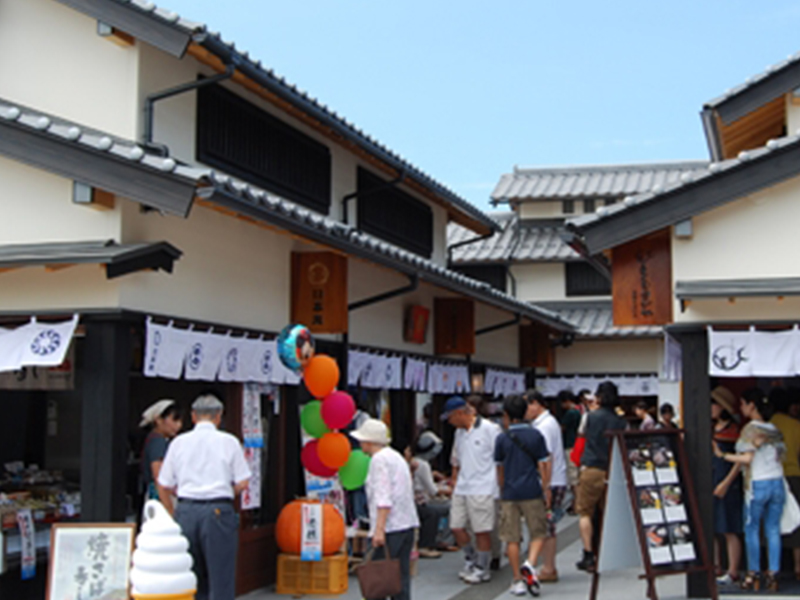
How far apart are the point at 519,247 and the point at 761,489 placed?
19.3 meters

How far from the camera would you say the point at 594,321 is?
27.0m

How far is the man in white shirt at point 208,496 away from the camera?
300 inches

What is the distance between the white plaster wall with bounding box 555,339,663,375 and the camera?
2714 cm

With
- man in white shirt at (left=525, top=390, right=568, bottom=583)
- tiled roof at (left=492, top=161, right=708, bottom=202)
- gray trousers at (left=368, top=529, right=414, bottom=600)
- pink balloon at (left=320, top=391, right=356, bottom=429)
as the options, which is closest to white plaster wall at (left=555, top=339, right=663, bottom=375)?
tiled roof at (left=492, top=161, right=708, bottom=202)

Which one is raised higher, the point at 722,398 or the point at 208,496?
the point at 722,398

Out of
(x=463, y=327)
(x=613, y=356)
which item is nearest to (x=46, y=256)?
(x=463, y=327)

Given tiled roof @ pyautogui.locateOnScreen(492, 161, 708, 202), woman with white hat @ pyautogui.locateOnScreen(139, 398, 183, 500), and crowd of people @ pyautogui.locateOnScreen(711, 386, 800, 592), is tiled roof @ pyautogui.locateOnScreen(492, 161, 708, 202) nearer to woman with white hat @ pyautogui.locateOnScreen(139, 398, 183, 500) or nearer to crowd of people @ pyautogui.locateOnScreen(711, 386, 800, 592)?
crowd of people @ pyautogui.locateOnScreen(711, 386, 800, 592)

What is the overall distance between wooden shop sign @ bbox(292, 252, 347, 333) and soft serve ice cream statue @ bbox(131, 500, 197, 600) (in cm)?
451

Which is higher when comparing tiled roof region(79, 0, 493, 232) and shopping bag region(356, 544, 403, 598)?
tiled roof region(79, 0, 493, 232)

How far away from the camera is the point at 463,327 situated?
1720cm

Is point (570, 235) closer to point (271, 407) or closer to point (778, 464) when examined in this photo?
point (778, 464)

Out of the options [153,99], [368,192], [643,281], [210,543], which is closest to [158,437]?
[210,543]

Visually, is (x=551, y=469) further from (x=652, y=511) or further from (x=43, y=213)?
(x=43, y=213)

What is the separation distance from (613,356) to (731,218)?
17.5 meters
